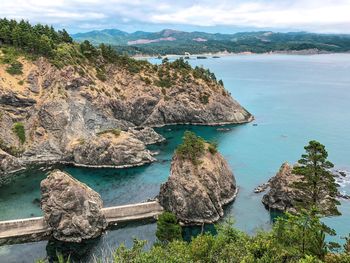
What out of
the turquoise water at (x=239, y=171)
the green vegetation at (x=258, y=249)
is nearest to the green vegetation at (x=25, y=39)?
the turquoise water at (x=239, y=171)

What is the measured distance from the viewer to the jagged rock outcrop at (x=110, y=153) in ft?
343

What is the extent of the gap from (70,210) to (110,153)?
36697mm

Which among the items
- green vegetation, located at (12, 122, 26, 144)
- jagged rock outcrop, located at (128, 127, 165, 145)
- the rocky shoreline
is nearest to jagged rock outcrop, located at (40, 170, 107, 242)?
the rocky shoreline

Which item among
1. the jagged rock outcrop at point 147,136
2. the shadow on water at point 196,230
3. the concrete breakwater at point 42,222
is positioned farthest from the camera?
the jagged rock outcrop at point 147,136

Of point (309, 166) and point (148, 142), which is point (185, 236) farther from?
point (148, 142)

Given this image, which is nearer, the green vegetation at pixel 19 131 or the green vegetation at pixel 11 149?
the green vegetation at pixel 11 149

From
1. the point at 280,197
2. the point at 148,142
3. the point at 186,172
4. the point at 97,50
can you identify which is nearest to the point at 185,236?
the point at 186,172

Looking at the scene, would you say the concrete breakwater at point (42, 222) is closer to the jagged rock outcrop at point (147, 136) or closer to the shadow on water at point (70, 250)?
the shadow on water at point (70, 250)

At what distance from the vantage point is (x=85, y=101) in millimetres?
124812

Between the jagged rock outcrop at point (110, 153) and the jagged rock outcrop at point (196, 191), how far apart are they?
2764 centimetres

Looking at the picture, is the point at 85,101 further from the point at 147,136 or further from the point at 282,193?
the point at 282,193

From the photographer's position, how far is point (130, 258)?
32.4m

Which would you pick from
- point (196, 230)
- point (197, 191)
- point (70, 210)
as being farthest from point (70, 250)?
point (197, 191)

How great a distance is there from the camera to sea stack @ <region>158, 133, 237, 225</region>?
242 feet
